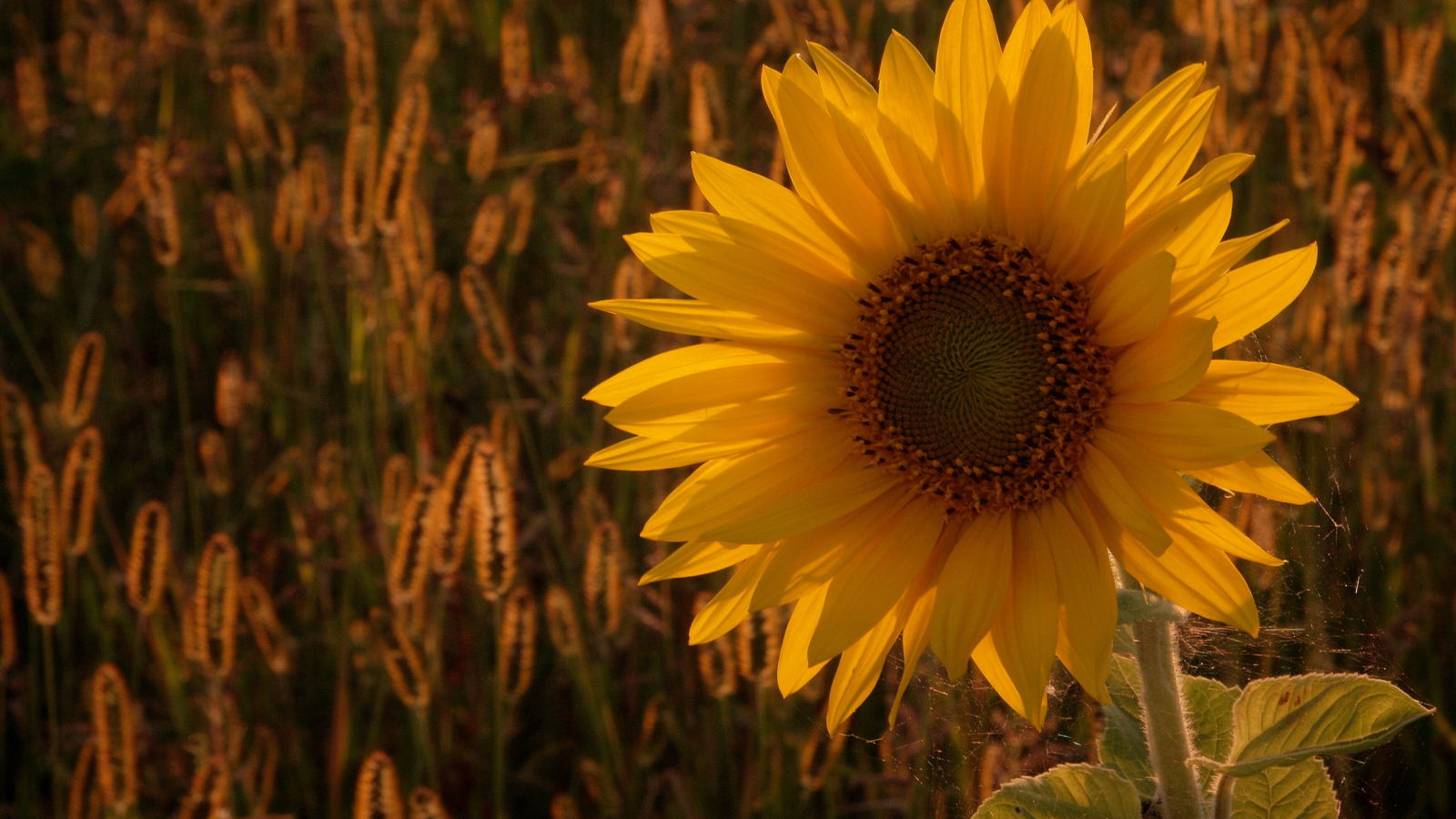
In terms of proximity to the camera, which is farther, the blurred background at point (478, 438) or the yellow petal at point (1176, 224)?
the blurred background at point (478, 438)

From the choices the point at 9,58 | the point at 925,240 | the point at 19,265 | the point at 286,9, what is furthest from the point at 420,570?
the point at 9,58

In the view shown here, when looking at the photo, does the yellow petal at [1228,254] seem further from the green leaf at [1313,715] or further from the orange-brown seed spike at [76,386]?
the orange-brown seed spike at [76,386]

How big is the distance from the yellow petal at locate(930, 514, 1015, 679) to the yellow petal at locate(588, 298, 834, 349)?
0.30 m

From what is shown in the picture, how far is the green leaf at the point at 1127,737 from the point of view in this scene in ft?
4.49

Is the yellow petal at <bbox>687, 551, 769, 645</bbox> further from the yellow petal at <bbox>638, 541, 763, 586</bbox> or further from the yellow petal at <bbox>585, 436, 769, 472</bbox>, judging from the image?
the yellow petal at <bbox>585, 436, 769, 472</bbox>

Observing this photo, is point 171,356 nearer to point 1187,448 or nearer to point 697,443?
point 697,443

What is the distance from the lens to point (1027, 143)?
1.27 meters

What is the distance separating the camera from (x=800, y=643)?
137 centimetres

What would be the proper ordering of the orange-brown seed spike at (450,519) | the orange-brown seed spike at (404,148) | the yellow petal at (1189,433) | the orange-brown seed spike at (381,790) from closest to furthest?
the yellow petal at (1189,433) → the orange-brown seed spike at (381,790) → the orange-brown seed spike at (450,519) → the orange-brown seed spike at (404,148)

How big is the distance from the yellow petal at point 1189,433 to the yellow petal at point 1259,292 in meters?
0.07

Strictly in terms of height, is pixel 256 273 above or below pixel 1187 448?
above

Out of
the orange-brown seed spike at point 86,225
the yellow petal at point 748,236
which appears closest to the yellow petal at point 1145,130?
the yellow petal at point 748,236

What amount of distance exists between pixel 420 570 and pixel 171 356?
1.94m

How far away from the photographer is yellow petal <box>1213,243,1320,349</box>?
3.60ft
